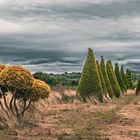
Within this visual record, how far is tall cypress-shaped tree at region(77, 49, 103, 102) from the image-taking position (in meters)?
34.5

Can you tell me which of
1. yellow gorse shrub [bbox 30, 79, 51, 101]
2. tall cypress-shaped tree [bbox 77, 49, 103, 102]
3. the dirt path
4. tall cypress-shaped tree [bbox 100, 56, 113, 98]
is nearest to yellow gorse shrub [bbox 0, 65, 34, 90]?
yellow gorse shrub [bbox 30, 79, 51, 101]

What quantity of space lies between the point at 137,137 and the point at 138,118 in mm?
6610

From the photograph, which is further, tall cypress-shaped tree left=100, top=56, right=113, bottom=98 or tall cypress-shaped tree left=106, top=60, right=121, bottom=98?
tall cypress-shaped tree left=106, top=60, right=121, bottom=98

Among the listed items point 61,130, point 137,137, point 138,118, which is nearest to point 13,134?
point 61,130

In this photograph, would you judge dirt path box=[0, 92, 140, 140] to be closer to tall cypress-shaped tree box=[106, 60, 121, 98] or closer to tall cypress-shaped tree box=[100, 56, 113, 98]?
tall cypress-shaped tree box=[100, 56, 113, 98]

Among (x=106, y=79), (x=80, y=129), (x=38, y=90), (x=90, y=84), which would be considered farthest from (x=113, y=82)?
(x=80, y=129)

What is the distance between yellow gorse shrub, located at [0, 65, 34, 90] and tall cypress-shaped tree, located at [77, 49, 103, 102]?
17.8 metres

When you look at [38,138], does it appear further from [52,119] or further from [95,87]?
[95,87]

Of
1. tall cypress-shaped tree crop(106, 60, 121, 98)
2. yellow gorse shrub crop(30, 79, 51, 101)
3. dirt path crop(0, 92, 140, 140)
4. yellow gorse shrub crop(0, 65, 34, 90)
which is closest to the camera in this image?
dirt path crop(0, 92, 140, 140)

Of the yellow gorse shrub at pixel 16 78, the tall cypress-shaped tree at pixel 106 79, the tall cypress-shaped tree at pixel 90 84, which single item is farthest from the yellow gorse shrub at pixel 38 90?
the tall cypress-shaped tree at pixel 106 79

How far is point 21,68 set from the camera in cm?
1644

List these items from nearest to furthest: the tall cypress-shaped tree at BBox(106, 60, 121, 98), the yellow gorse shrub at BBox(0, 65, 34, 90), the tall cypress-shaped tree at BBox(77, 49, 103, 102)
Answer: the yellow gorse shrub at BBox(0, 65, 34, 90) < the tall cypress-shaped tree at BBox(77, 49, 103, 102) < the tall cypress-shaped tree at BBox(106, 60, 121, 98)

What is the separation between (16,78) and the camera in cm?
1609

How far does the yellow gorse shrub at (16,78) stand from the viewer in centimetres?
1611
